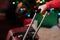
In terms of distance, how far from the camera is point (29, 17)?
3.11 meters

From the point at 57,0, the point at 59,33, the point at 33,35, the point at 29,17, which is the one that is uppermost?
the point at 57,0

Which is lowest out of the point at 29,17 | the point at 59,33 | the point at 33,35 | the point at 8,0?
the point at 59,33

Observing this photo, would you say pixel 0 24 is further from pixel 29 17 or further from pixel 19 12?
pixel 29 17

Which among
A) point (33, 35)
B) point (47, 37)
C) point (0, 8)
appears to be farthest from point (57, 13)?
point (33, 35)

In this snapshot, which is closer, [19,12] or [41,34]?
[19,12]

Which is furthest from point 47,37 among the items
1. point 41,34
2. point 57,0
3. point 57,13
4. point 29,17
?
point 57,0

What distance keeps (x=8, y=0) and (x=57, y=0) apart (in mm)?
988

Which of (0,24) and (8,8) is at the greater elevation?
(8,8)

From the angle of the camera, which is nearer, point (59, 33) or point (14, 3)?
point (14, 3)

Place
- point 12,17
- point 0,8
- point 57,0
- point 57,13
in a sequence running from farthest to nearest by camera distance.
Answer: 1. point 57,13
2. point 12,17
3. point 0,8
4. point 57,0

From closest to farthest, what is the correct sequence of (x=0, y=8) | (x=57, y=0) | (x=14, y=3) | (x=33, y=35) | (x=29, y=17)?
(x=57, y=0) < (x=33, y=35) < (x=0, y=8) < (x=14, y=3) < (x=29, y=17)

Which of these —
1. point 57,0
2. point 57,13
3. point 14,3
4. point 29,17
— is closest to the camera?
point 57,0

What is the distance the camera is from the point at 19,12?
2.93 metres

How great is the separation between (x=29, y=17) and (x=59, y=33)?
58cm
